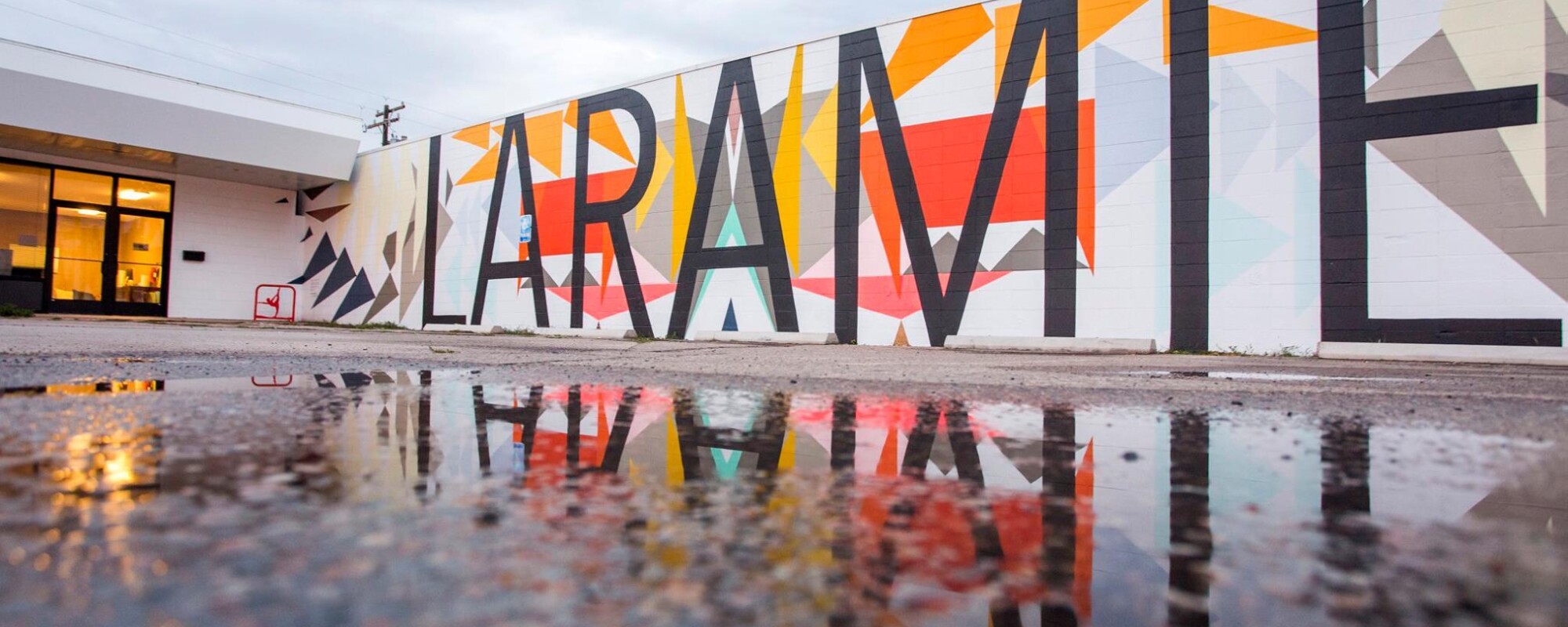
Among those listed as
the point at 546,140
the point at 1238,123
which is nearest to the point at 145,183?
the point at 546,140

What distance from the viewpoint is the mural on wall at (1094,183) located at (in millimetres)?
6164

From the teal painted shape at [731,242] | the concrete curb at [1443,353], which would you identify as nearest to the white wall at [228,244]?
the teal painted shape at [731,242]

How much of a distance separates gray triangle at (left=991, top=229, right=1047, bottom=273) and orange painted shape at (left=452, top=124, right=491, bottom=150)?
9.65 meters

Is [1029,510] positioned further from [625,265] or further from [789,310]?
[625,265]

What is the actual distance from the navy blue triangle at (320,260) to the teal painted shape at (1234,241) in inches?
658

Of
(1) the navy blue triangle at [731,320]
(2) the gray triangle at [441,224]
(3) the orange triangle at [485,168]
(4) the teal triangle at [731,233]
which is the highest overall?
(3) the orange triangle at [485,168]

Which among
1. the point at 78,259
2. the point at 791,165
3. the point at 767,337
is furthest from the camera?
the point at 78,259

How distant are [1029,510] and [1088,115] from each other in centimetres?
793

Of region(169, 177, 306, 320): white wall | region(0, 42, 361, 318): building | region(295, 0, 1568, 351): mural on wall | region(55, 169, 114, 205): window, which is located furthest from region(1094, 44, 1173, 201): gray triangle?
region(55, 169, 114, 205): window

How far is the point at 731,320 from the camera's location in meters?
10.1

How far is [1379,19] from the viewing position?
656 cm

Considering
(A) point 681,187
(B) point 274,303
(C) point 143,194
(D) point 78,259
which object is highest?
(C) point 143,194

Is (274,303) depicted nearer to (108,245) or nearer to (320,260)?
(320,260)

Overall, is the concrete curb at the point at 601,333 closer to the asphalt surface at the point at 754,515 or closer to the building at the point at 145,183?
the building at the point at 145,183
